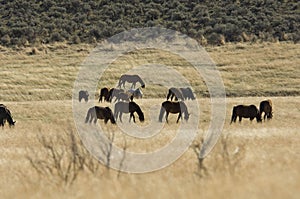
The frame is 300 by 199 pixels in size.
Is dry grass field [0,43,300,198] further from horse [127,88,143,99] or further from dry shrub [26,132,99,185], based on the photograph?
horse [127,88,143,99]

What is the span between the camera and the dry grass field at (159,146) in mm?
11180

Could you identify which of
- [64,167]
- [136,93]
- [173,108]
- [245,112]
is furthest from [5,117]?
[64,167]

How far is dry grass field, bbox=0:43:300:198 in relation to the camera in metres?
11.2

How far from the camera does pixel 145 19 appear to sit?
2405 inches

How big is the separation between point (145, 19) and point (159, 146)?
Result: 43871 millimetres

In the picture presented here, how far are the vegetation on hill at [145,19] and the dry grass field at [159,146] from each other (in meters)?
10.3

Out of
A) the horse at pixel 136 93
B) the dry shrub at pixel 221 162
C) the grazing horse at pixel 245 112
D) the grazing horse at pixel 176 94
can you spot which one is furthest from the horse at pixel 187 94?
the dry shrub at pixel 221 162

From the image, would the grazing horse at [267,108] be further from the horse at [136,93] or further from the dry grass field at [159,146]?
the horse at [136,93]

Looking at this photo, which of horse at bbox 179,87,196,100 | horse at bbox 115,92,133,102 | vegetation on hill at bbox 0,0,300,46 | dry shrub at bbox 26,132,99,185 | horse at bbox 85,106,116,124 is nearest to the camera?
dry shrub at bbox 26,132,99,185

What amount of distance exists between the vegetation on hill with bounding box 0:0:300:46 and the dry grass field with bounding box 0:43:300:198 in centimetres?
1032

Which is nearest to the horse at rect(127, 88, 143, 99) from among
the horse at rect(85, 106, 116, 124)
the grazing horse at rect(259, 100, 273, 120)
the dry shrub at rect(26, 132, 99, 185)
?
the grazing horse at rect(259, 100, 273, 120)

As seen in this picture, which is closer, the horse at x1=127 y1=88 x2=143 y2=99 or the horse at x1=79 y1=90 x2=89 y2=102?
the horse at x1=79 y1=90 x2=89 y2=102

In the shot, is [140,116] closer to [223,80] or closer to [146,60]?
[223,80]

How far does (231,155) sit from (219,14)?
4653 centimetres
